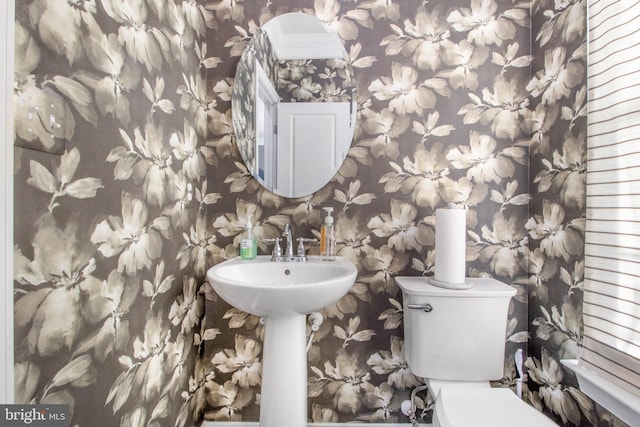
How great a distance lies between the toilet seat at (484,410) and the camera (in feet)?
3.06

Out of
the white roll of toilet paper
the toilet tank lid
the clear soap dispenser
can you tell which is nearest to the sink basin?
the clear soap dispenser

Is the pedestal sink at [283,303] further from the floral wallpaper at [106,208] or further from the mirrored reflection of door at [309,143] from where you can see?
the mirrored reflection of door at [309,143]

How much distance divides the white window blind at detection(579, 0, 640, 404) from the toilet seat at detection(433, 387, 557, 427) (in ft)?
0.87

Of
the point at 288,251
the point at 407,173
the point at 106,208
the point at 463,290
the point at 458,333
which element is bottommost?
the point at 458,333

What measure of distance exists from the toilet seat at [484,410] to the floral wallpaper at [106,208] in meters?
0.93

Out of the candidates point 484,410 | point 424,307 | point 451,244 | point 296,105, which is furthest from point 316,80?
point 484,410

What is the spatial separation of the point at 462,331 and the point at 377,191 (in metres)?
0.66

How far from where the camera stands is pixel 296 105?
1.48 metres

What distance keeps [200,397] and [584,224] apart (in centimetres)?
170

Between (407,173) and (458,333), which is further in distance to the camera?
(407,173)

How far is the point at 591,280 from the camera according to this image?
1.06 m

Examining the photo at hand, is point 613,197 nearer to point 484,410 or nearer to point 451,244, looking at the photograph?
point 451,244

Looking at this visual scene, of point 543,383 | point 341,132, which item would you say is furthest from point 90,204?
point 543,383

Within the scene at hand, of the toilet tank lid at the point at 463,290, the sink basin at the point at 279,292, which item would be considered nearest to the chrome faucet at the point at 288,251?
the sink basin at the point at 279,292
